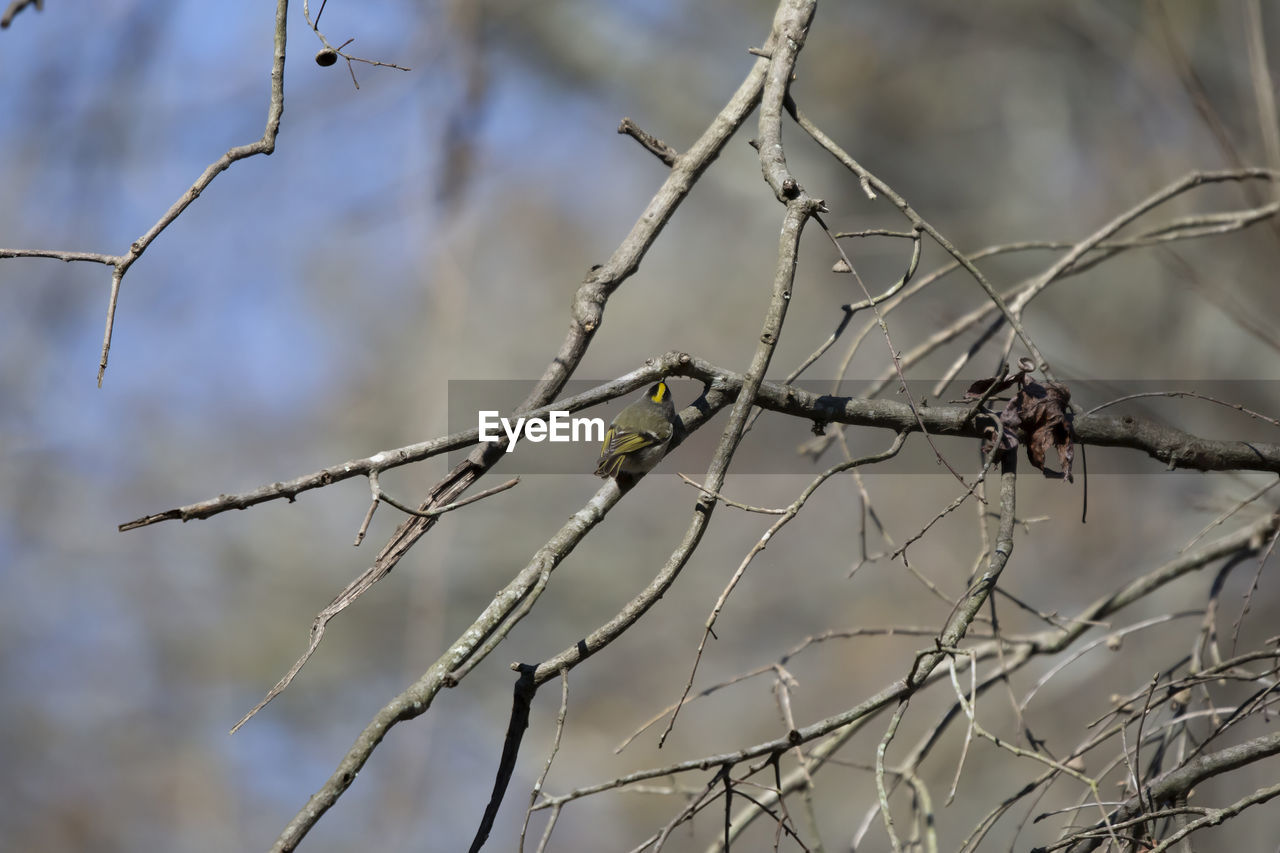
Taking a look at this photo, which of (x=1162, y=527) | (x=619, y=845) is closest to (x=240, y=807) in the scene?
(x=619, y=845)

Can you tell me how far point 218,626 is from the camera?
20.2 feet

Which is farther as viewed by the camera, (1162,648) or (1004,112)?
(1004,112)

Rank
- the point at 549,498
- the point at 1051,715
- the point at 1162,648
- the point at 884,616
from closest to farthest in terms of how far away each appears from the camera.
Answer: the point at 1162,648, the point at 1051,715, the point at 884,616, the point at 549,498

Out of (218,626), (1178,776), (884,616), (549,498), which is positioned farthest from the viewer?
(549,498)

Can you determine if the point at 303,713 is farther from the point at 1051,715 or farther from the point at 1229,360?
the point at 1229,360

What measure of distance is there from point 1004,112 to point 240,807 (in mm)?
7144

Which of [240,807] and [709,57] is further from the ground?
[709,57]

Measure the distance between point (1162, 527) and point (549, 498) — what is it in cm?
426

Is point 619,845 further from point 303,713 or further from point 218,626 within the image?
point 218,626

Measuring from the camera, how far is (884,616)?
6.68m

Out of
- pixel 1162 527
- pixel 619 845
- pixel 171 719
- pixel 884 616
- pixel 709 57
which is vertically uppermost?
pixel 709 57

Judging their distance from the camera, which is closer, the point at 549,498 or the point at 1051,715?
the point at 1051,715

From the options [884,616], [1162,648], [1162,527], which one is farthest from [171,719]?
[1162,527]

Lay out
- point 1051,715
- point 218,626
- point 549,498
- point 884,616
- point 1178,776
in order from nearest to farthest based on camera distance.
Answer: point 1178,776 < point 1051,715 < point 218,626 < point 884,616 < point 549,498
